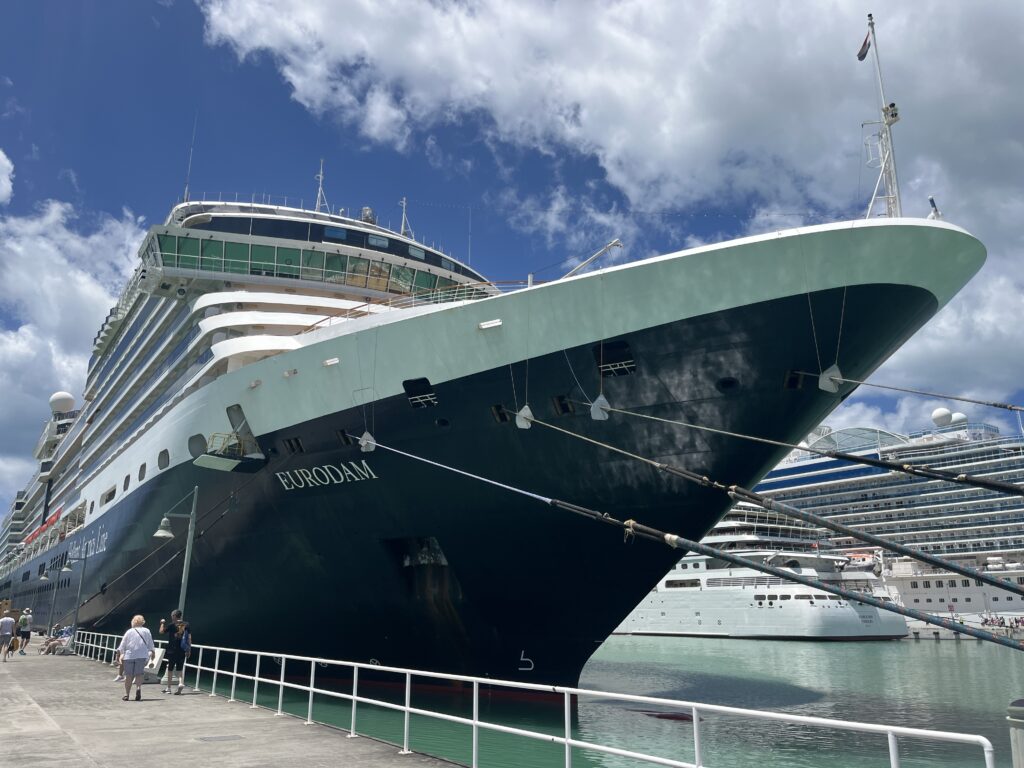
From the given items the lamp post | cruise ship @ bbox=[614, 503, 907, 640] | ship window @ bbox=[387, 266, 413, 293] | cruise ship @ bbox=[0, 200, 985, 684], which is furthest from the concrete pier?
cruise ship @ bbox=[614, 503, 907, 640]

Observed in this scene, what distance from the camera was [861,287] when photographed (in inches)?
385

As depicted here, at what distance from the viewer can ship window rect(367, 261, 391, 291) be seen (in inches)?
757

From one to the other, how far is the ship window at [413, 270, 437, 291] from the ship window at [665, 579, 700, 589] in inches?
1535

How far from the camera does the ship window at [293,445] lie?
519 inches

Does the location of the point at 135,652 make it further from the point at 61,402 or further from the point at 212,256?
the point at 61,402

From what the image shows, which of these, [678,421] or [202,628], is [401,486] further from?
[202,628]

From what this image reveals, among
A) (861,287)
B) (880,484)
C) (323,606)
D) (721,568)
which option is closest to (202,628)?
(323,606)

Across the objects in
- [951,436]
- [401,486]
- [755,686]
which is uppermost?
[951,436]

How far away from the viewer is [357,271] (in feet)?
63.1

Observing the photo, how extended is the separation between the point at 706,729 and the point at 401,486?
6.83m

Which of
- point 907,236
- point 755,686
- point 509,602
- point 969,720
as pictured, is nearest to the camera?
point 907,236

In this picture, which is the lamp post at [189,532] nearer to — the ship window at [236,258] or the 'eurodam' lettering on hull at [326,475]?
the 'eurodam' lettering on hull at [326,475]

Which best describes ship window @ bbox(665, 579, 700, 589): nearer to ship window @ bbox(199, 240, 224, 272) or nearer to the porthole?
ship window @ bbox(199, 240, 224, 272)

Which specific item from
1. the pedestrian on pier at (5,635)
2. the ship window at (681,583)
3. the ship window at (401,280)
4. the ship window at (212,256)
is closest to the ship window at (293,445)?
the ship window at (401,280)
